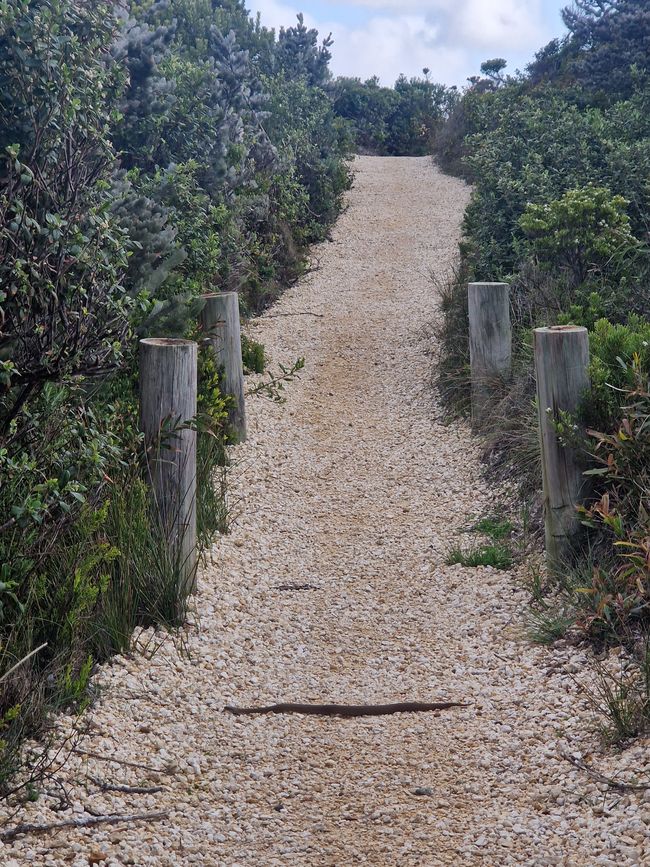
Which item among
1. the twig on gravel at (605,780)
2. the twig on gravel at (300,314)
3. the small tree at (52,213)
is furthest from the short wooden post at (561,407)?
the twig on gravel at (300,314)

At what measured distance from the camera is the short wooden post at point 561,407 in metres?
4.88

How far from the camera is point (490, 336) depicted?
732 centimetres

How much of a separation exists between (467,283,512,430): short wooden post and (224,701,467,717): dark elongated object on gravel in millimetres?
3617

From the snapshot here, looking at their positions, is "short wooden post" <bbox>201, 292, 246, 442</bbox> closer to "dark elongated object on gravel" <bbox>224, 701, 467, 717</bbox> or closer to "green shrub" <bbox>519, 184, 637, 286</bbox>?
"green shrub" <bbox>519, 184, 637, 286</bbox>

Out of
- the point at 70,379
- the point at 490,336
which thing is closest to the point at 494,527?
the point at 490,336

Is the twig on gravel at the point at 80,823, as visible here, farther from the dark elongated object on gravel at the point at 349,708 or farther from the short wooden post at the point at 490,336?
the short wooden post at the point at 490,336

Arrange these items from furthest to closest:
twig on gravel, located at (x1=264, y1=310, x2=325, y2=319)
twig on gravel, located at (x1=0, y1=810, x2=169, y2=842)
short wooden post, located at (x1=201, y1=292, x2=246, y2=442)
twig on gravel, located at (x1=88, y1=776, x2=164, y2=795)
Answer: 1. twig on gravel, located at (x1=264, y1=310, x2=325, y2=319)
2. short wooden post, located at (x1=201, y1=292, x2=246, y2=442)
3. twig on gravel, located at (x1=88, y1=776, x2=164, y2=795)
4. twig on gravel, located at (x1=0, y1=810, x2=169, y2=842)

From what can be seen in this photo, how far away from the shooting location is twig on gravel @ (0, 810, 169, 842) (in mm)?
3102

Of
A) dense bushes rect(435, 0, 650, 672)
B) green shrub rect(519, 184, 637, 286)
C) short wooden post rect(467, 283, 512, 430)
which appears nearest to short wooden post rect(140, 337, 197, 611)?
dense bushes rect(435, 0, 650, 672)

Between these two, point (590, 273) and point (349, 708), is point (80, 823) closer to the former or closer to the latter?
point (349, 708)

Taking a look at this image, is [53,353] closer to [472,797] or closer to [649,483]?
[472,797]

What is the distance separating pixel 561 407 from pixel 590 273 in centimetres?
343

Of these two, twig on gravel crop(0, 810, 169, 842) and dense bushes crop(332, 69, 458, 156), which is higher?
dense bushes crop(332, 69, 458, 156)

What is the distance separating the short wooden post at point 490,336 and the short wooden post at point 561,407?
2314 mm
